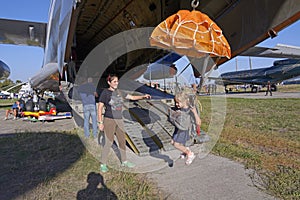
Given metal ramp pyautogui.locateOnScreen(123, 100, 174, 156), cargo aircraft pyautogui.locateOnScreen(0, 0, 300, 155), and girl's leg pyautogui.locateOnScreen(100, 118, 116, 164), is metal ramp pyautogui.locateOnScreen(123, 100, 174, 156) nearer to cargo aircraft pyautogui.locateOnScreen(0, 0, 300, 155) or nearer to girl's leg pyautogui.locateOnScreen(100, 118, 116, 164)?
cargo aircraft pyautogui.locateOnScreen(0, 0, 300, 155)

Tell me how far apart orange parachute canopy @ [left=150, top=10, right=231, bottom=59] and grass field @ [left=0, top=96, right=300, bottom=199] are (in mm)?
1679

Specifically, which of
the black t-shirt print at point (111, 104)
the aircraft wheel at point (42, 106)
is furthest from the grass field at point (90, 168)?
the aircraft wheel at point (42, 106)

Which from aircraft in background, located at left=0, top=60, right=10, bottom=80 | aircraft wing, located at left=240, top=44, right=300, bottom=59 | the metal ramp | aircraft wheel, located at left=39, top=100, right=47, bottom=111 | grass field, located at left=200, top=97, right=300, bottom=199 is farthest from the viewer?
aircraft wing, located at left=240, top=44, right=300, bottom=59

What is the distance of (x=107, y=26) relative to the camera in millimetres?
6520

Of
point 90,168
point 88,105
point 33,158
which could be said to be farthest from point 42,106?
point 90,168

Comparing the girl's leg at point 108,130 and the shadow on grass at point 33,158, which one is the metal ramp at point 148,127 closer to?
the girl's leg at point 108,130

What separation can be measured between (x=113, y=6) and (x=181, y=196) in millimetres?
4553

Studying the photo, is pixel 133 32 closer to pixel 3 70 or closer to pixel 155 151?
pixel 155 151

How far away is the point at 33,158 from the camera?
148 inches

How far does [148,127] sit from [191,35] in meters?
2.77

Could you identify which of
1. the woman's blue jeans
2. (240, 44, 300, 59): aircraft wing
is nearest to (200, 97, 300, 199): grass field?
the woman's blue jeans

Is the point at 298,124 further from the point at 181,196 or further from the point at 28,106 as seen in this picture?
the point at 28,106

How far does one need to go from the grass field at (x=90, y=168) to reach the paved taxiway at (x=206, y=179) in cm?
15

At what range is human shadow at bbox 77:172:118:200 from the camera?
2.41m
